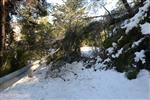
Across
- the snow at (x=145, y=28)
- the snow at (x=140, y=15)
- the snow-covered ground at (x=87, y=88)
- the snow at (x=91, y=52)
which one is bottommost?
the snow-covered ground at (x=87, y=88)

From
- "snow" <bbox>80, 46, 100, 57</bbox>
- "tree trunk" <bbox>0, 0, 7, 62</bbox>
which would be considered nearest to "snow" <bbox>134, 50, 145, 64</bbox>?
"snow" <bbox>80, 46, 100, 57</bbox>

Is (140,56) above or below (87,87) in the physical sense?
above

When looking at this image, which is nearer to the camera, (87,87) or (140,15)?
(87,87)

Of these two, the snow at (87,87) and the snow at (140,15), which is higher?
the snow at (140,15)

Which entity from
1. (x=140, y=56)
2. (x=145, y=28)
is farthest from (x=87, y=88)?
(x=145, y=28)

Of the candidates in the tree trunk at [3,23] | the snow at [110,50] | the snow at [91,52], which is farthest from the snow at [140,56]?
the tree trunk at [3,23]

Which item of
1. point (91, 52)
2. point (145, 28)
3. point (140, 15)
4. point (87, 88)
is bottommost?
point (87, 88)

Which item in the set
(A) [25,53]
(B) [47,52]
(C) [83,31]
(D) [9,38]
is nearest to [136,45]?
(C) [83,31]

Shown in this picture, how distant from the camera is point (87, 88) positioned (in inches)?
415

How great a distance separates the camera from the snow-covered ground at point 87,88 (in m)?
9.38

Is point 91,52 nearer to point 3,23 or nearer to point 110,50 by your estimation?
point 110,50

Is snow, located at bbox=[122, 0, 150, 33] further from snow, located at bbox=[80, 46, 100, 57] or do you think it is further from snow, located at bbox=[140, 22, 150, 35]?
snow, located at bbox=[80, 46, 100, 57]

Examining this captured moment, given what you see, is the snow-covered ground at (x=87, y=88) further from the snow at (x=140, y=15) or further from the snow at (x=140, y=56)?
the snow at (x=140, y=15)

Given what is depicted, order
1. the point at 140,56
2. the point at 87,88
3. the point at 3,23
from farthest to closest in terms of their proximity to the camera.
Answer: the point at 3,23 → the point at 140,56 → the point at 87,88
